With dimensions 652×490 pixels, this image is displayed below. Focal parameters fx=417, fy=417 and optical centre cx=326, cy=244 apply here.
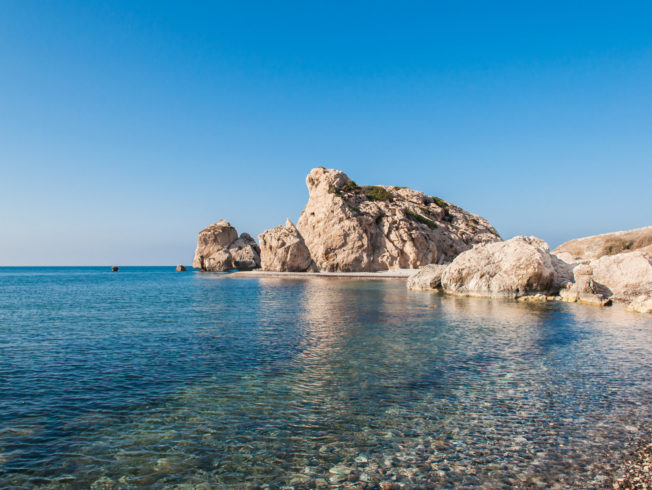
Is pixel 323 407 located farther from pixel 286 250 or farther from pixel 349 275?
pixel 286 250

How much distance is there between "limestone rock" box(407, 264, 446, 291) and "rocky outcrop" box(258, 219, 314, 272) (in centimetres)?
4445

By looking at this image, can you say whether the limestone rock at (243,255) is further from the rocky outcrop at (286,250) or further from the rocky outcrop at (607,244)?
the rocky outcrop at (607,244)

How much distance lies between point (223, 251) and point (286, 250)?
35873mm

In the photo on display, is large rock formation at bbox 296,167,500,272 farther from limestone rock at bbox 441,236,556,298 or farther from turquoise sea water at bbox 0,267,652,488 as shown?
turquoise sea water at bbox 0,267,652,488

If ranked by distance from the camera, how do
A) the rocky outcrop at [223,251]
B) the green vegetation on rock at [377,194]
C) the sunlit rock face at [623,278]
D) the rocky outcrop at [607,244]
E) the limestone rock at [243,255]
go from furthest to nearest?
the limestone rock at [243,255]
the rocky outcrop at [223,251]
the green vegetation on rock at [377,194]
the rocky outcrop at [607,244]
the sunlit rock face at [623,278]

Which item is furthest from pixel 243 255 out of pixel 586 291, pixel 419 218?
pixel 586 291

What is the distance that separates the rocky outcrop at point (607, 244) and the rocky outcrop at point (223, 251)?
82061mm

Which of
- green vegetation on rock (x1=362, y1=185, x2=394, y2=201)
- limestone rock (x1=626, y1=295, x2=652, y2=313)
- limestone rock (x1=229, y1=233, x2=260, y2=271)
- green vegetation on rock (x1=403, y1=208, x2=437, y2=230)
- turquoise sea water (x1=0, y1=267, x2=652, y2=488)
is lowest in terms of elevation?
turquoise sea water (x1=0, y1=267, x2=652, y2=488)

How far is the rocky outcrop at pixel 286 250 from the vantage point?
89.1 metres

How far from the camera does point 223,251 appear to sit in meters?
118

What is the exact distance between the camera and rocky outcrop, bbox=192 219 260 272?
11769 cm

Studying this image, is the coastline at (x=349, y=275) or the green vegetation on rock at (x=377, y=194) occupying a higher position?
the green vegetation on rock at (x=377, y=194)

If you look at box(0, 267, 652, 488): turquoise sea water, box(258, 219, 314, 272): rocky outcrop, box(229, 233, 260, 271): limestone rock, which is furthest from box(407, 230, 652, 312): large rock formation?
box(229, 233, 260, 271): limestone rock

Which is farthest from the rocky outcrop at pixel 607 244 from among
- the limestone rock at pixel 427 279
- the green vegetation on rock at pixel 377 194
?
the green vegetation on rock at pixel 377 194
